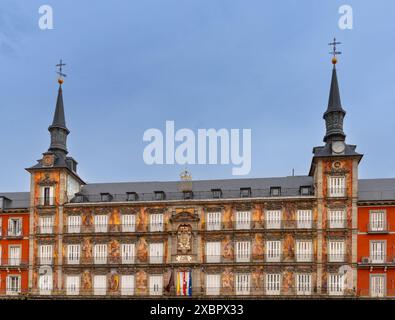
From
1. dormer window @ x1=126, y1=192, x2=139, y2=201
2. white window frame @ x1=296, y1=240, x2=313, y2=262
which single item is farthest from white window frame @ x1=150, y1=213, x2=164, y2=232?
white window frame @ x1=296, y1=240, x2=313, y2=262

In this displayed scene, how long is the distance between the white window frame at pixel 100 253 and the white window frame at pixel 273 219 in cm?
2123

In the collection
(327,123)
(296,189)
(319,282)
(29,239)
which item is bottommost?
(319,282)

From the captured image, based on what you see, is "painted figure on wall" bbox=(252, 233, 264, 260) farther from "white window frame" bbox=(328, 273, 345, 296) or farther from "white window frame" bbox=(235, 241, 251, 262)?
"white window frame" bbox=(328, 273, 345, 296)

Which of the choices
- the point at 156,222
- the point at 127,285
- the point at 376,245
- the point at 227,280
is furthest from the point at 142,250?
the point at 376,245

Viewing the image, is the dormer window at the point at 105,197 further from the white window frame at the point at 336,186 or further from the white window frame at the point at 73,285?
the white window frame at the point at 336,186

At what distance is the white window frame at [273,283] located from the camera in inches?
2874

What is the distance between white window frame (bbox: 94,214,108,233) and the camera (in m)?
78.3

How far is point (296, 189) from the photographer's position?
256ft
